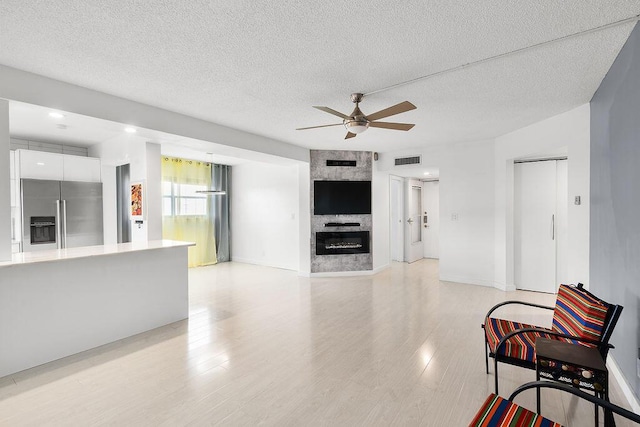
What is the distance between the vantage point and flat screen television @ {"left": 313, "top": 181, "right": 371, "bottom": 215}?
6156mm

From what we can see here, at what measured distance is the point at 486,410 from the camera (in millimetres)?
1523

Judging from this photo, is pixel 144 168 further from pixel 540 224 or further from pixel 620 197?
pixel 540 224

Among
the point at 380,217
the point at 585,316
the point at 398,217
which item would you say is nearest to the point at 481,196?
the point at 380,217

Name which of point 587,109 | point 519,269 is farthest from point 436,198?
point 587,109

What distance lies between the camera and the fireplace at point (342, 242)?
20.3ft

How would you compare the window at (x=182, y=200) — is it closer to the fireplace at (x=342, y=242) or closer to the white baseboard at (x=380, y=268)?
the fireplace at (x=342, y=242)

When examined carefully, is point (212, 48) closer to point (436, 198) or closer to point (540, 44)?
point (540, 44)

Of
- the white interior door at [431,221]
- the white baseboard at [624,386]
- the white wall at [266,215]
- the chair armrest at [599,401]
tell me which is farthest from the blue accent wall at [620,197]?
the white interior door at [431,221]

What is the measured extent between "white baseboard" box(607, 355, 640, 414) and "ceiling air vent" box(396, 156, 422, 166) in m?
4.08

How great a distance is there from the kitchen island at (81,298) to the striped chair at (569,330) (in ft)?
11.3

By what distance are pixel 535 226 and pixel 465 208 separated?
1.07 m

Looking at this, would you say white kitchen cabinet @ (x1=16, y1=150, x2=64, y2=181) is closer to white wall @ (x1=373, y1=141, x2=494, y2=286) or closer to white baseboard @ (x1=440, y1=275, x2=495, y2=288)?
white wall @ (x1=373, y1=141, x2=494, y2=286)

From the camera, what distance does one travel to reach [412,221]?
7766 millimetres

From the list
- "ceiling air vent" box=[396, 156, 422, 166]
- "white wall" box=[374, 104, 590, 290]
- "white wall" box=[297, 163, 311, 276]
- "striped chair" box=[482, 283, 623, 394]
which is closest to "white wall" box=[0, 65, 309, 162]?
"white wall" box=[297, 163, 311, 276]
